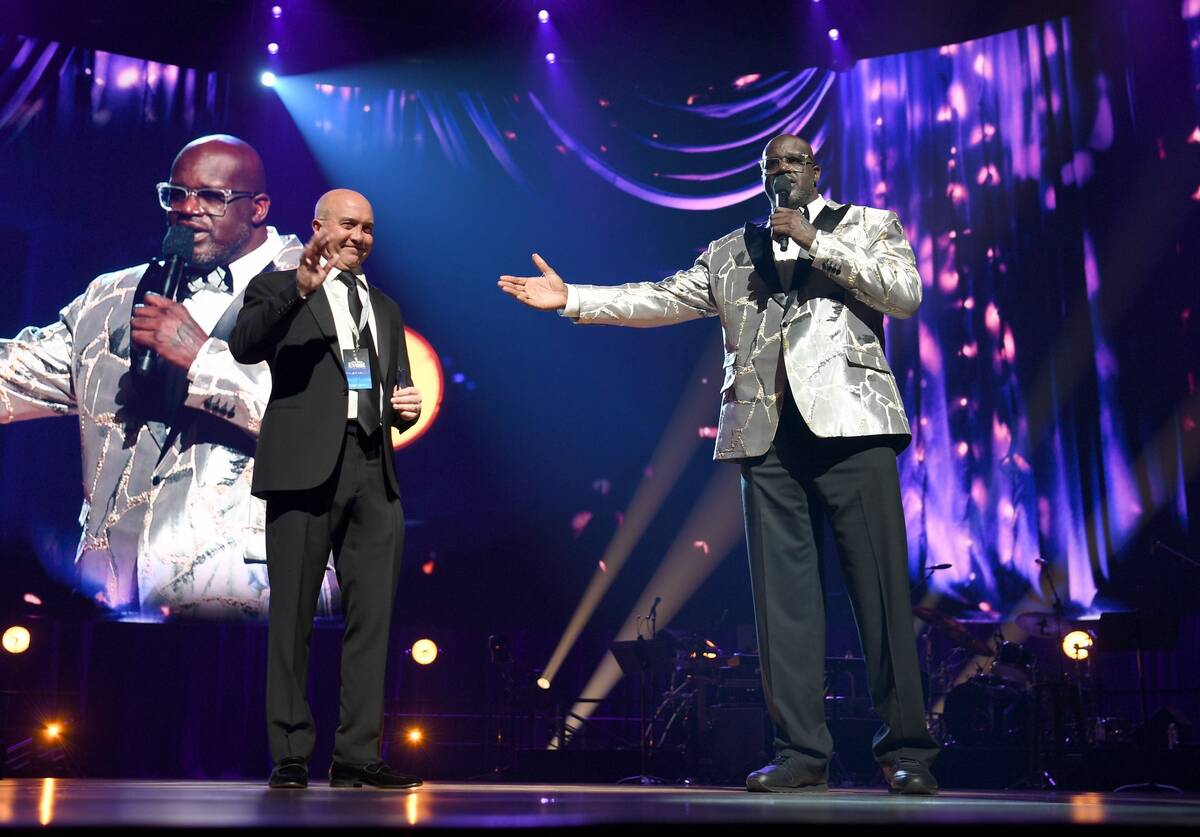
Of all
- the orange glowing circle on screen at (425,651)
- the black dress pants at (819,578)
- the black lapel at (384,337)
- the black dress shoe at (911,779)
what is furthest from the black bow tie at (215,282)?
the black dress shoe at (911,779)

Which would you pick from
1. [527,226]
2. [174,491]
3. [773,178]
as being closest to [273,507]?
[773,178]

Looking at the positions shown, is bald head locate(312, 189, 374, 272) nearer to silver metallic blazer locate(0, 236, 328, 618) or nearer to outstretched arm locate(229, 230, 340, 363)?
outstretched arm locate(229, 230, 340, 363)

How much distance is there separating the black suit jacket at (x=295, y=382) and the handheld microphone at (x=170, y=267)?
411 centimetres

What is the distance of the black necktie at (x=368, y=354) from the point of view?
290cm

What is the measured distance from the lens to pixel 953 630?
23.5 feet

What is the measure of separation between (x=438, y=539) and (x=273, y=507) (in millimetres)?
4486

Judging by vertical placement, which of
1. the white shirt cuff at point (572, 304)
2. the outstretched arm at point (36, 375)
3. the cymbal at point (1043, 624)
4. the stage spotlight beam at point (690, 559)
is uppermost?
the outstretched arm at point (36, 375)

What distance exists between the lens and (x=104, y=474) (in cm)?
659

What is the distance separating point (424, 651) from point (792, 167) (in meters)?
4.89

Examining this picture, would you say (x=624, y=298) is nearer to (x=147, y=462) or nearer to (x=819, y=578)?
(x=819, y=578)

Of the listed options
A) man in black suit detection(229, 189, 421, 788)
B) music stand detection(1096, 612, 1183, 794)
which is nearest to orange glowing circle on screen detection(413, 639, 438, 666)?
music stand detection(1096, 612, 1183, 794)

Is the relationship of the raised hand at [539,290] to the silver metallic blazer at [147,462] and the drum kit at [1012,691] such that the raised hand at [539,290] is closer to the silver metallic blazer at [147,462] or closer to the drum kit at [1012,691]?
the silver metallic blazer at [147,462]

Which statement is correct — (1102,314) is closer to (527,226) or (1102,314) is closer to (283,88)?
(527,226)

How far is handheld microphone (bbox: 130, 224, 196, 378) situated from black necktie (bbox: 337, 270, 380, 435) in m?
4.13
